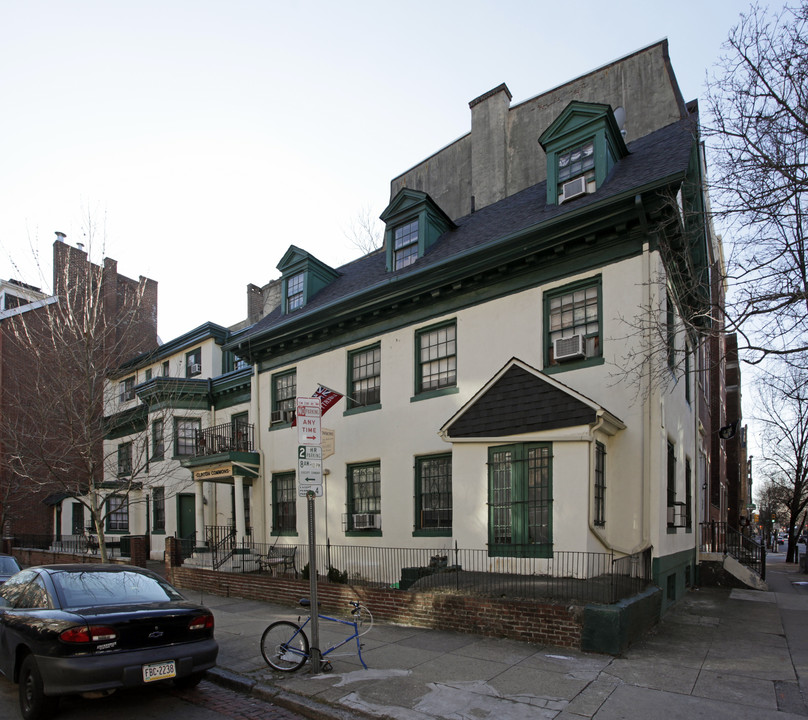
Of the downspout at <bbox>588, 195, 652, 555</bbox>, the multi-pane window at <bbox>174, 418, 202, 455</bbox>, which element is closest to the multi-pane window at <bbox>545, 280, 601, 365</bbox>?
the downspout at <bbox>588, 195, 652, 555</bbox>

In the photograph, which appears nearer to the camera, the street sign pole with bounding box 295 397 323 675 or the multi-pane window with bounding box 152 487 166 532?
the street sign pole with bounding box 295 397 323 675

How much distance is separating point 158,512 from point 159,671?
20588 mm

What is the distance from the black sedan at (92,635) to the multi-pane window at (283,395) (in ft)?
35.3

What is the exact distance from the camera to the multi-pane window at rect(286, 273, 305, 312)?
63.5 ft

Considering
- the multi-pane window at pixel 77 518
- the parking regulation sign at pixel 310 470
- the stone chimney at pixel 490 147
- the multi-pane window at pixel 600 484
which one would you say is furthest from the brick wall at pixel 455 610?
the multi-pane window at pixel 77 518

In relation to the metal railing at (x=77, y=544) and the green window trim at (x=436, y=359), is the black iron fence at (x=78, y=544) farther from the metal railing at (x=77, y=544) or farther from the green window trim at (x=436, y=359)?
the green window trim at (x=436, y=359)

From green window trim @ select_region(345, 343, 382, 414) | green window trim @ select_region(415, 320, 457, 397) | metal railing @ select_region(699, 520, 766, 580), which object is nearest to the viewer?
green window trim @ select_region(415, 320, 457, 397)

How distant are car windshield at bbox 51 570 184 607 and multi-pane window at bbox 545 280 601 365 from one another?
822cm

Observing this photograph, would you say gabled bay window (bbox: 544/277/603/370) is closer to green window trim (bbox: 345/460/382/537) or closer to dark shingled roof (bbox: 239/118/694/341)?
dark shingled roof (bbox: 239/118/694/341)

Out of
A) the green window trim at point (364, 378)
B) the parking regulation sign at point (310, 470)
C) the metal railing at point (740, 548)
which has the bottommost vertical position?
the metal railing at point (740, 548)

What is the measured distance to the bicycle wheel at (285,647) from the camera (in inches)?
309

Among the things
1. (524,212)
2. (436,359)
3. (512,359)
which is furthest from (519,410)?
(524,212)

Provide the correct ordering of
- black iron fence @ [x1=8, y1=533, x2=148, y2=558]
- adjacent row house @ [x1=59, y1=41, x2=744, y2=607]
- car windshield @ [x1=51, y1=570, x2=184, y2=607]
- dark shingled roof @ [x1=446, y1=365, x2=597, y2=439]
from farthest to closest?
black iron fence @ [x1=8, y1=533, x2=148, y2=558] < adjacent row house @ [x1=59, y1=41, x2=744, y2=607] < dark shingled roof @ [x1=446, y1=365, x2=597, y2=439] < car windshield @ [x1=51, y1=570, x2=184, y2=607]

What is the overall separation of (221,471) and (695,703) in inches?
601
